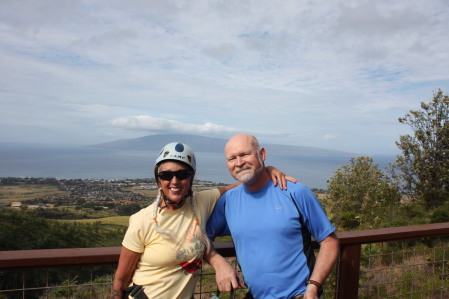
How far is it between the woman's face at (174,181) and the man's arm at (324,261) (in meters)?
0.94

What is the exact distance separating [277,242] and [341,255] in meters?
0.72

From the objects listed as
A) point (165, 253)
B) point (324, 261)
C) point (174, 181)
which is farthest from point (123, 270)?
point (324, 261)

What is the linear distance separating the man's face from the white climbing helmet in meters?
0.30

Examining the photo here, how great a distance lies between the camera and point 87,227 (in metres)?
13.2

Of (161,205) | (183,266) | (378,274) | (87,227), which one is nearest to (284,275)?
(183,266)

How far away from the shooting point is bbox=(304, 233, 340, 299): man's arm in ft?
6.84

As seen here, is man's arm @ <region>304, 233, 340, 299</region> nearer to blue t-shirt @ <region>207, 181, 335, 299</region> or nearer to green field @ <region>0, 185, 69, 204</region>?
blue t-shirt @ <region>207, 181, 335, 299</region>

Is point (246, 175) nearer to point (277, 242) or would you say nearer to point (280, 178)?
point (280, 178)

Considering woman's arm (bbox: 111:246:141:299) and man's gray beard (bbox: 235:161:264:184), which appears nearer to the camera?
woman's arm (bbox: 111:246:141:299)

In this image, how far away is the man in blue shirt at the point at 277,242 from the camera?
2125mm

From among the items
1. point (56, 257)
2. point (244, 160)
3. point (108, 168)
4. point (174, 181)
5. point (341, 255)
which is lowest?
point (108, 168)

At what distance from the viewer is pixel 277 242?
216 cm

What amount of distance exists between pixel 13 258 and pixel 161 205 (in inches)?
32.4

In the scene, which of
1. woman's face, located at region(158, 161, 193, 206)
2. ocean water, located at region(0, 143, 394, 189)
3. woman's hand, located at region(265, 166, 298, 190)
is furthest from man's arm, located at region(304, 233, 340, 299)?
ocean water, located at region(0, 143, 394, 189)
